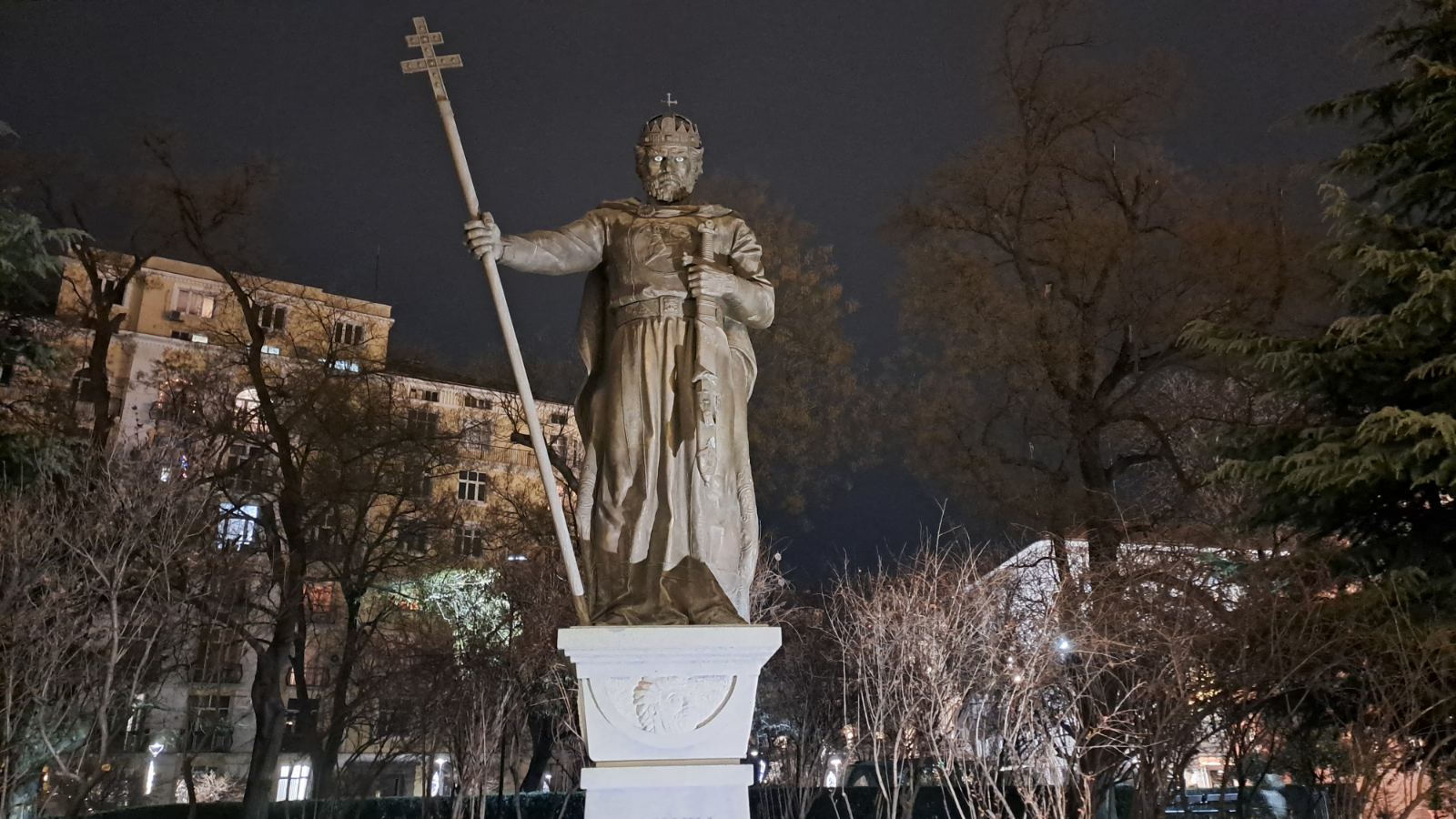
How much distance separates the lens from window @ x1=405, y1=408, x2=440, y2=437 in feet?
71.5

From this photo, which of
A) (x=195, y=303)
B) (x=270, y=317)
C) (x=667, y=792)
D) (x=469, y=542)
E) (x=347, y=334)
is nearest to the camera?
(x=667, y=792)

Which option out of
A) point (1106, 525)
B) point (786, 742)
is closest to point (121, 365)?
point (786, 742)

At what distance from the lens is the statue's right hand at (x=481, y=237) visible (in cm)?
436

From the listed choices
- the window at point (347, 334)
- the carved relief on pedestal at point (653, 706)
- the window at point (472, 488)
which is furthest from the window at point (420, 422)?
the carved relief on pedestal at point (653, 706)

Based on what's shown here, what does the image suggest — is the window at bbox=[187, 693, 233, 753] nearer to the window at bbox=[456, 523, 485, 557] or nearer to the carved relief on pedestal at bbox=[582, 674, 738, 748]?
the window at bbox=[456, 523, 485, 557]

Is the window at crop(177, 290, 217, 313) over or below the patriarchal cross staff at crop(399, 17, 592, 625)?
over

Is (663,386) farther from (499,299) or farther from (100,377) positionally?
(100,377)

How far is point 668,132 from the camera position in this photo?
503 cm

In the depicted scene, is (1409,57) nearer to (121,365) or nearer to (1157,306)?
(1157,306)

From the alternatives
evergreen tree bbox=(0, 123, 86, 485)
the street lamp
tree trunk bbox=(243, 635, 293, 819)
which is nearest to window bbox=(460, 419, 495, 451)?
tree trunk bbox=(243, 635, 293, 819)

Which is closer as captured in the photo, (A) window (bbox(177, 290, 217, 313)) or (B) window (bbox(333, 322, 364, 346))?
(B) window (bbox(333, 322, 364, 346))

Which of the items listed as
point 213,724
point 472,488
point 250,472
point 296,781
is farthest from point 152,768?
point 250,472

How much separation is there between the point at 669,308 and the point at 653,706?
170 cm

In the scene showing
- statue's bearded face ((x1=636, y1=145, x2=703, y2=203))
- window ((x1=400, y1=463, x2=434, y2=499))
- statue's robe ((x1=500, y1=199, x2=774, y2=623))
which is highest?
window ((x1=400, y1=463, x2=434, y2=499))
